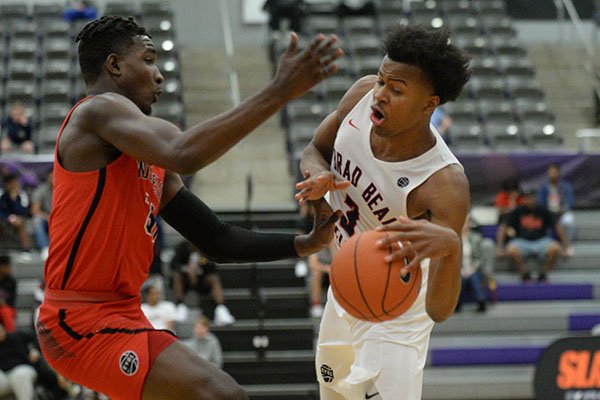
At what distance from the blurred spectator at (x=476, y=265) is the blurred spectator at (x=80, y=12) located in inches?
293

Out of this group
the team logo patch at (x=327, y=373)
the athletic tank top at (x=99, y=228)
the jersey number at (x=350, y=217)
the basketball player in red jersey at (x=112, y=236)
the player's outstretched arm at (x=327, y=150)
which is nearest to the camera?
the basketball player in red jersey at (x=112, y=236)

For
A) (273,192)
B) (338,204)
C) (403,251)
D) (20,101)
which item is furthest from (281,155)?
(403,251)

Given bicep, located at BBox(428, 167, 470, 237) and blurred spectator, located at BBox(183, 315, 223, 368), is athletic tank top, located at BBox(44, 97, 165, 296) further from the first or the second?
blurred spectator, located at BBox(183, 315, 223, 368)

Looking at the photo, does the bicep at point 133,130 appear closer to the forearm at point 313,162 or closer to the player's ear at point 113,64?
the player's ear at point 113,64

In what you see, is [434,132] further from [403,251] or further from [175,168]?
[175,168]

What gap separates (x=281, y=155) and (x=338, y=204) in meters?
10.00

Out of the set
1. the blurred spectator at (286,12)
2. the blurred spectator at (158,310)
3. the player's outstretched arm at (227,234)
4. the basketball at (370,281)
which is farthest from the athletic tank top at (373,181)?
the blurred spectator at (286,12)

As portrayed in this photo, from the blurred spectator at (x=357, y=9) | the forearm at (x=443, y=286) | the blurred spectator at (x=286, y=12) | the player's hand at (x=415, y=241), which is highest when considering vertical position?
the blurred spectator at (x=357, y=9)

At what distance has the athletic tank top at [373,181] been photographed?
15.4 ft

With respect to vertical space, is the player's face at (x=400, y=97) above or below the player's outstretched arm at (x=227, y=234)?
above

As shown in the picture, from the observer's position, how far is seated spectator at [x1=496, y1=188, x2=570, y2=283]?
A: 1259 cm

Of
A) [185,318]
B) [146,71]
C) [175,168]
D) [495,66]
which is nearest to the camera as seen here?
[175,168]

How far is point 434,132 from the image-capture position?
15.8ft

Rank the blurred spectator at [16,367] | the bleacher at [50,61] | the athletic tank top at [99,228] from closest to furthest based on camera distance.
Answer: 1. the athletic tank top at [99,228]
2. the blurred spectator at [16,367]
3. the bleacher at [50,61]
